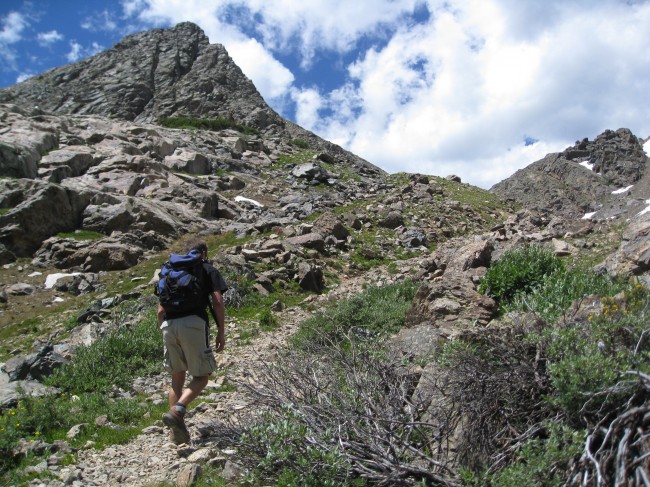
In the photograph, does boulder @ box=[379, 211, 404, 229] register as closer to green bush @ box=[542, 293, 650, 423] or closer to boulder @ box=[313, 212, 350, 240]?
boulder @ box=[313, 212, 350, 240]

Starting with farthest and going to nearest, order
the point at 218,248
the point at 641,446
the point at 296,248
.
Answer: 1. the point at 218,248
2. the point at 296,248
3. the point at 641,446

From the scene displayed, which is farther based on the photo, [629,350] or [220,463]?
[220,463]

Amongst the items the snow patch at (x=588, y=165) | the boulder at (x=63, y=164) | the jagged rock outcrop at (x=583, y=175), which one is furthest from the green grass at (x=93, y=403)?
the snow patch at (x=588, y=165)

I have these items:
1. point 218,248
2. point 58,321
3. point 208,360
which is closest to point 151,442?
point 208,360

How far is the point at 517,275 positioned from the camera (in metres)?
8.30

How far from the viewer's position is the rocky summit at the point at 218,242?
20.7ft

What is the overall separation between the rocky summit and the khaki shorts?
2.18 ft

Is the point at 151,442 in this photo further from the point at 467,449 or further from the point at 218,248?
the point at 218,248

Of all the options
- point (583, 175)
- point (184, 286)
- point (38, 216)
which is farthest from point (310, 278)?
point (583, 175)

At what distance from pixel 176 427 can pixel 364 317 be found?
179 inches

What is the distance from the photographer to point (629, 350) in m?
3.42

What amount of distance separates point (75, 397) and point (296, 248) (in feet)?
28.3

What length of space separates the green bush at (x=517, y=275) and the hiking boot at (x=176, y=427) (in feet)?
17.2

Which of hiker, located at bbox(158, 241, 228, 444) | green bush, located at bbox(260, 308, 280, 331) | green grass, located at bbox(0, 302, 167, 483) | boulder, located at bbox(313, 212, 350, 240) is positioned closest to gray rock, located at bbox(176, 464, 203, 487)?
hiker, located at bbox(158, 241, 228, 444)
